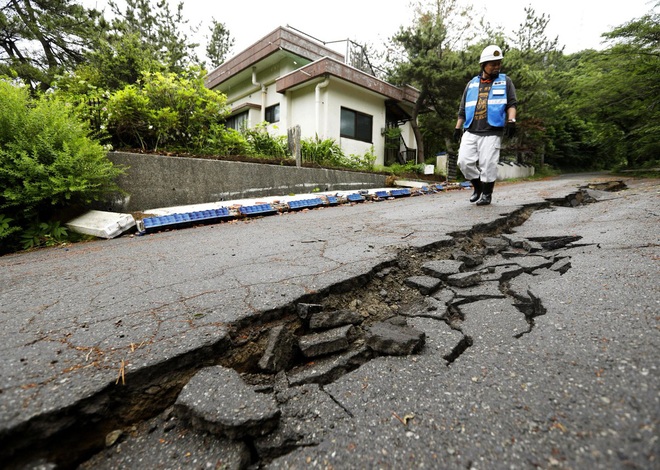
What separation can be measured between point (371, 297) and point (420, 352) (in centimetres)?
59

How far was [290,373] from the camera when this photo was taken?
4.11ft

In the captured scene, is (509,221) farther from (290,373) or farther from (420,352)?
(290,373)

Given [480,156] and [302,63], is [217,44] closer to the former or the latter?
[302,63]

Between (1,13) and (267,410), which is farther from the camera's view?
(1,13)

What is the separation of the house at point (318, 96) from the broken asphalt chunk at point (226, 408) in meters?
11.0

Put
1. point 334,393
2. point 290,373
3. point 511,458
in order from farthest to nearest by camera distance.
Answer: point 290,373 < point 334,393 < point 511,458

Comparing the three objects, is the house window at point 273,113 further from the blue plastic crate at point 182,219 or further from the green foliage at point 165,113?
the blue plastic crate at point 182,219

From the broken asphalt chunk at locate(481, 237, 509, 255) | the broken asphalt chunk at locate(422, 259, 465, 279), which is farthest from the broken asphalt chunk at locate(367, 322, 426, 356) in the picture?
the broken asphalt chunk at locate(481, 237, 509, 255)

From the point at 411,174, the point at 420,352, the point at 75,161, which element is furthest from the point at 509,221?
the point at 411,174

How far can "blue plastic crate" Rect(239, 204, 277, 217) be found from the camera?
198 inches

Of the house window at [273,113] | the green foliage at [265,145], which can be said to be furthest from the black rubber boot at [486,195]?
the house window at [273,113]

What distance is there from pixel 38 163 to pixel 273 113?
11.1 metres

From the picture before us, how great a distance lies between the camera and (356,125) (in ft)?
41.3

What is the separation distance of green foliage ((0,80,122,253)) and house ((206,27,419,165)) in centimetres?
808
